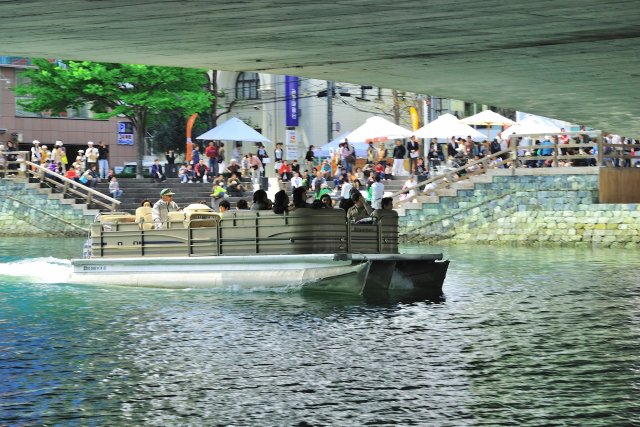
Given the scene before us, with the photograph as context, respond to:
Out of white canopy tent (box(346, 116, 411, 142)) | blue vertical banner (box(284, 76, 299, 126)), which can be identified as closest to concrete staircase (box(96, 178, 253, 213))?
white canopy tent (box(346, 116, 411, 142))

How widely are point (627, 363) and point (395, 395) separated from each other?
3840mm

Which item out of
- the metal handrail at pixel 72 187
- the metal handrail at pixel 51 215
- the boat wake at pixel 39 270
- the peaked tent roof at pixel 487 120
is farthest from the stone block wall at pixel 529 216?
the boat wake at pixel 39 270

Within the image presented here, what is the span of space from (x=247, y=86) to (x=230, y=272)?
172ft

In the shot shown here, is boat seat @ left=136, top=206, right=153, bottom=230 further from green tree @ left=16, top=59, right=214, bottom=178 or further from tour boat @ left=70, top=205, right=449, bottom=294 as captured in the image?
green tree @ left=16, top=59, right=214, bottom=178

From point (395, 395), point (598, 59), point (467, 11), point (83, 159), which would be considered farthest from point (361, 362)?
point (83, 159)

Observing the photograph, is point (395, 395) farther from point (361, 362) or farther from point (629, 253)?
point (629, 253)

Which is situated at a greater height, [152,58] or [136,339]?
[152,58]

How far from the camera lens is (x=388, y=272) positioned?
25125 mm

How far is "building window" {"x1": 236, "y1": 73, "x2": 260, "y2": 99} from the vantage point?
76812mm

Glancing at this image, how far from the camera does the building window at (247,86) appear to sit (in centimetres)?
7681

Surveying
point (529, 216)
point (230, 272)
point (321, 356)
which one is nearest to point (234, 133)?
point (529, 216)

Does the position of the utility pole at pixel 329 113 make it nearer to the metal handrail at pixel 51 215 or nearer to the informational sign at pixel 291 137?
the informational sign at pixel 291 137

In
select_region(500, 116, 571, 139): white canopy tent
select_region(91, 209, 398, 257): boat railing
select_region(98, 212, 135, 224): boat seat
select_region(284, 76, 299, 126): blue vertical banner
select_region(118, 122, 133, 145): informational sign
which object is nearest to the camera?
select_region(91, 209, 398, 257): boat railing

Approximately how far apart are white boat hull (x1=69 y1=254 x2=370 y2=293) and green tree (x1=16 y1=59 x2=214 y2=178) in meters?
27.5
